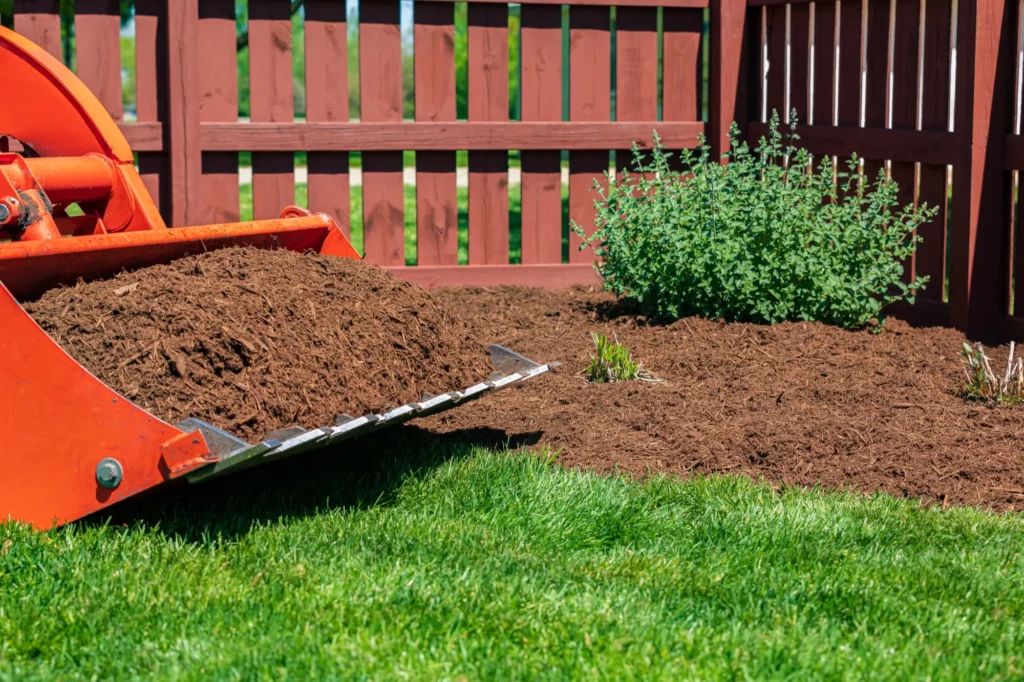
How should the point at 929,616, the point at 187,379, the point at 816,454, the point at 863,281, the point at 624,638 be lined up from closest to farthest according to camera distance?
1. the point at 624,638
2. the point at 929,616
3. the point at 187,379
4. the point at 816,454
5. the point at 863,281

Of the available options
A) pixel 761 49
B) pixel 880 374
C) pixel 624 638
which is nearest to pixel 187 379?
pixel 624 638

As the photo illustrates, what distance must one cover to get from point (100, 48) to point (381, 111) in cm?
173

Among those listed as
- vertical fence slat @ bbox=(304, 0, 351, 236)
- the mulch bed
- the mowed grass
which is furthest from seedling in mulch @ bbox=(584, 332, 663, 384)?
vertical fence slat @ bbox=(304, 0, 351, 236)

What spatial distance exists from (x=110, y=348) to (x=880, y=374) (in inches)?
130

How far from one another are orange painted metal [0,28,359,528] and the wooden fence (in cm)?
247

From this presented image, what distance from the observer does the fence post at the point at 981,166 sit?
243 inches

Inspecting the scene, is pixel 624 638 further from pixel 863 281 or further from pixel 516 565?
pixel 863 281

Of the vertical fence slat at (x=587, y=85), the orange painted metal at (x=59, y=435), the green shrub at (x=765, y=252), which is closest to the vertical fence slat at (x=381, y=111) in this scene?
the vertical fence slat at (x=587, y=85)

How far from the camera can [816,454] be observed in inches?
176

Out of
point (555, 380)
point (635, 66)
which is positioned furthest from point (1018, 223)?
point (635, 66)

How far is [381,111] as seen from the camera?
7.77m

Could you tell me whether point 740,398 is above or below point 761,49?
below

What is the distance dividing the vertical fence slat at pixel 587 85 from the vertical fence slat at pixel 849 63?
1.54 meters

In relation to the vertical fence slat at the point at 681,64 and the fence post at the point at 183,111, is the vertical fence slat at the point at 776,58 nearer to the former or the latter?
the vertical fence slat at the point at 681,64
